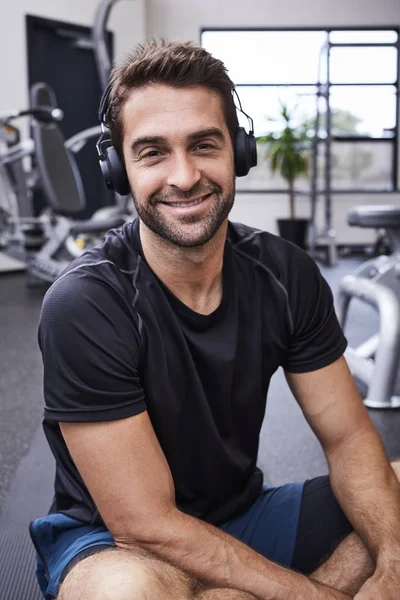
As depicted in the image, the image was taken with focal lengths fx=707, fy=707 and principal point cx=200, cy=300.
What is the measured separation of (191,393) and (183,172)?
0.32 m

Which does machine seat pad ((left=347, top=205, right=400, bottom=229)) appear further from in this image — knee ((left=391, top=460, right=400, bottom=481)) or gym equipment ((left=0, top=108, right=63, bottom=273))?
gym equipment ((left=0, top=108, right=63, bottom=273))

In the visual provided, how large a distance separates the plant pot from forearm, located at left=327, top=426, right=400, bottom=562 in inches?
221

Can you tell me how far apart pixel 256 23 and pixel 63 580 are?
265 inches

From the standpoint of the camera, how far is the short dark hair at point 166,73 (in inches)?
40.6

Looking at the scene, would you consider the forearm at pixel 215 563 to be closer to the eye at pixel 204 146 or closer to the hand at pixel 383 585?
the hand at pixel 383 585

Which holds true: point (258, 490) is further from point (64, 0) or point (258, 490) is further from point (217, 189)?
point (64, 0)

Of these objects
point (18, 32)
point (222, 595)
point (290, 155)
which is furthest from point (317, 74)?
point (222, 595)

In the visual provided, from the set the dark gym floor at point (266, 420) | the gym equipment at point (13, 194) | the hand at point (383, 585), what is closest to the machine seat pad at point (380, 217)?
the dark gym floor at point (266, 420)

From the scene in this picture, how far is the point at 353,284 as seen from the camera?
106 inches

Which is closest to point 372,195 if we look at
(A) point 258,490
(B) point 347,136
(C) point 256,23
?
(B) point 347,136

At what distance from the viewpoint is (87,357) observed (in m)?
0.93

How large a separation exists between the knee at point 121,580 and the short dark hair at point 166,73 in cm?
61

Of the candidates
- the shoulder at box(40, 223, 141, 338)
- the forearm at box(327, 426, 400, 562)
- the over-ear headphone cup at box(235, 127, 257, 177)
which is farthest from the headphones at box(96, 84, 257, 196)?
the forearm at box(327, 426, 400, 562)

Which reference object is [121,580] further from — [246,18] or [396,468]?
[246,18]
